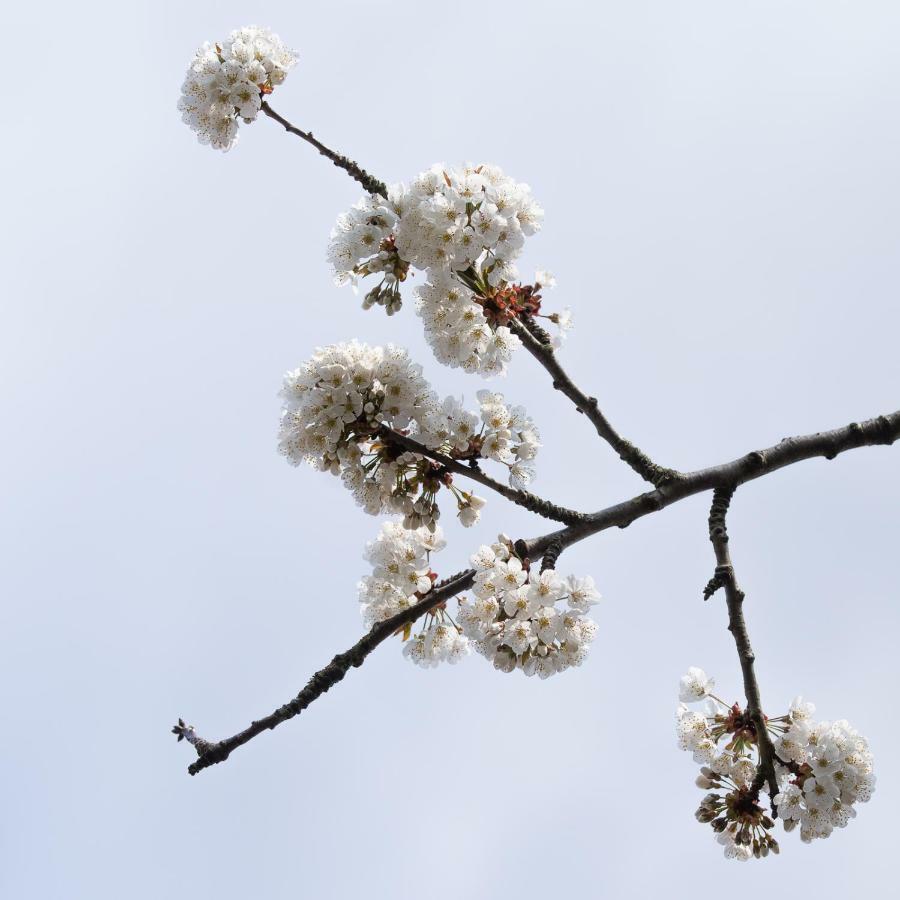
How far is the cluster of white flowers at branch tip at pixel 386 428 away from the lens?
4.23m

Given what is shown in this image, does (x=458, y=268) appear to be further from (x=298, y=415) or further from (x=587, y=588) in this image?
(x=587, y=588)

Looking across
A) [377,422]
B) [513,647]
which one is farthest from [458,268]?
[513,647]

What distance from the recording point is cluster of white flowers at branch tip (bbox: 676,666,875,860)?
13.4ft

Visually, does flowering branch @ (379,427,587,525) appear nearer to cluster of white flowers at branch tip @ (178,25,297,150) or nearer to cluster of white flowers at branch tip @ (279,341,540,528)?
cluster of white flowers at branch tip @ (279,341,540,528)

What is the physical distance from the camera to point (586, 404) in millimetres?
4461

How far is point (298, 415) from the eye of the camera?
425 centimetres

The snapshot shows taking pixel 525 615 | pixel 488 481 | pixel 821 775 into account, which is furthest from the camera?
pixel 488 481

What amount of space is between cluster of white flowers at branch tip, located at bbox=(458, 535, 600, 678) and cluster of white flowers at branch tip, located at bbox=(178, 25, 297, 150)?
238 cm

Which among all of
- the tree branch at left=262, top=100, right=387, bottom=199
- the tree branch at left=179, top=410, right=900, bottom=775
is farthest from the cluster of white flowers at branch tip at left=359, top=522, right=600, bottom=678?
the tree branch at left=262, top=100, right=387, bottom=199

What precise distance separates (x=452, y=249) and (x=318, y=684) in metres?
1.95

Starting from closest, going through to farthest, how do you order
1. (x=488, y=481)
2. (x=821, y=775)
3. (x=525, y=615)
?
(x=525, y=615)
(x=821, y=775)
(x=488, y=481)

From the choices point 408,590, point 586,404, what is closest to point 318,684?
point 408,590

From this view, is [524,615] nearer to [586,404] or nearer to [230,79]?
[586,404]

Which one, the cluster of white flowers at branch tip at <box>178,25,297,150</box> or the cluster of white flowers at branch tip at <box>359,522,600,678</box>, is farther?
the cluster of white flowers at branch tip at <box>178,25,297,150</box>
